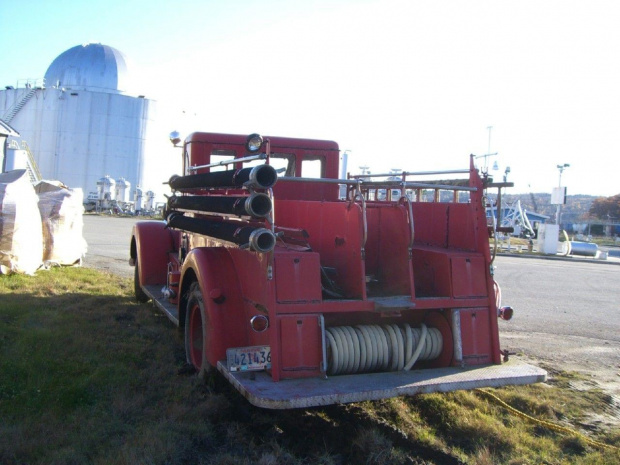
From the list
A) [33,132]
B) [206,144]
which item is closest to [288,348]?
[206,144]

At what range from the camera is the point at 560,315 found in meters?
10.4

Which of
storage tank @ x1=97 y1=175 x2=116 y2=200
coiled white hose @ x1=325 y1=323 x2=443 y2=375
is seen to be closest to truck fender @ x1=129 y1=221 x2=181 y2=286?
coiled white hose @ x1=325 y1=323 x2=443 y2=375

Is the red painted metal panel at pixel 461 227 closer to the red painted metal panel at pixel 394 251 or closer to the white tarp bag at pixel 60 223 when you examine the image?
the red painted metal panel at pixel 394 251

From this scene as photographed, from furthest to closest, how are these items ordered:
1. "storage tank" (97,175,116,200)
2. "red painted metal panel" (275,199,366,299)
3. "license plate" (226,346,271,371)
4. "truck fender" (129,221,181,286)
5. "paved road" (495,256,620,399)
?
"storage tank" (97,175,116,200) → "truck fender" (129,221,181,286) → "paved road" (495,256,620,399) → "red painted metal panel" (275,199,366,299) → "license plate" (226,346,271,371)

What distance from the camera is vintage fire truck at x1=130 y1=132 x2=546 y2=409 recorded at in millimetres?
4188

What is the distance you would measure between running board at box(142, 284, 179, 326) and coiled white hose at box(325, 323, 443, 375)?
2214 millimetres

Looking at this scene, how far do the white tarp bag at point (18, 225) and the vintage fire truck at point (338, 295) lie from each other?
18.9ft

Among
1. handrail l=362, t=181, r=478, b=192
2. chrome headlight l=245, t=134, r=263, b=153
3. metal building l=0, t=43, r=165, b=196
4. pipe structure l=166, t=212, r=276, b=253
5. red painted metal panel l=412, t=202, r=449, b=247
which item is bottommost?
pipe structure l=166, t=212, r=276, b=253

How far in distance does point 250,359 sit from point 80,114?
52.5 metres

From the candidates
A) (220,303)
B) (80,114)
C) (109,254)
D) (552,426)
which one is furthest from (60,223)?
(80,114)

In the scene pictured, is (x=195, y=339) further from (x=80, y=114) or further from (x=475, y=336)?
(x=80, y=114)

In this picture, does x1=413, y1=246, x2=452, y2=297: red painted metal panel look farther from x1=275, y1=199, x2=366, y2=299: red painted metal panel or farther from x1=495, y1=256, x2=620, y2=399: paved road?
x1=495, y1=256, x2=620, y2=399: paved road

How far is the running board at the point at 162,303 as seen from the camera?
6.30m

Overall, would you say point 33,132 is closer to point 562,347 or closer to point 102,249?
point 102,249
